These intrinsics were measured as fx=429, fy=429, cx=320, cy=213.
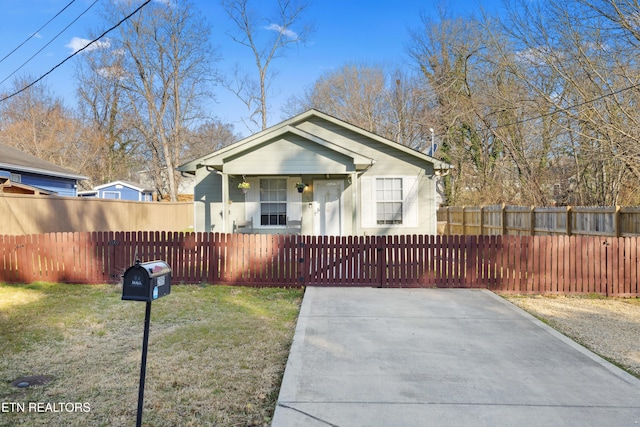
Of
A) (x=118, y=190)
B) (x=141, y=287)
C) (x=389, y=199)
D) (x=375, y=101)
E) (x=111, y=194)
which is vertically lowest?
(x=141, y=287)

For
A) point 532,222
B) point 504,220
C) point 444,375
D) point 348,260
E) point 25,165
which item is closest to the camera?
point 444,375

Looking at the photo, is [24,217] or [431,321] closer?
[431,321]

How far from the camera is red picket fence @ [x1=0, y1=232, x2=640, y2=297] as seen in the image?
25.7 feet

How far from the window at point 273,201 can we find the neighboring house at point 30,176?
8.77 m

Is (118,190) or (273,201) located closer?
(273,201)

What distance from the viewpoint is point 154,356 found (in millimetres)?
4430

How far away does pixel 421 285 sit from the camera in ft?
26.5

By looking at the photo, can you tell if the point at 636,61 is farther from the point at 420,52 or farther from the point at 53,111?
the point at 53,111

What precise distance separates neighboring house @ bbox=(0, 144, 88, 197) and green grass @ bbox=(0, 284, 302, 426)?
10.7m

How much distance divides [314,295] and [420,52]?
89.2ft

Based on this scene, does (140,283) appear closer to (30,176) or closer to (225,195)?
(225,195)

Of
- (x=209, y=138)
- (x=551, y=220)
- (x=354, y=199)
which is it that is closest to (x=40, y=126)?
(x=209, y=138)

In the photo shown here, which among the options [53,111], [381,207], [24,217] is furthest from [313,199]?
[53,111]

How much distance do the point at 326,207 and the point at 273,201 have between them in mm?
1641
